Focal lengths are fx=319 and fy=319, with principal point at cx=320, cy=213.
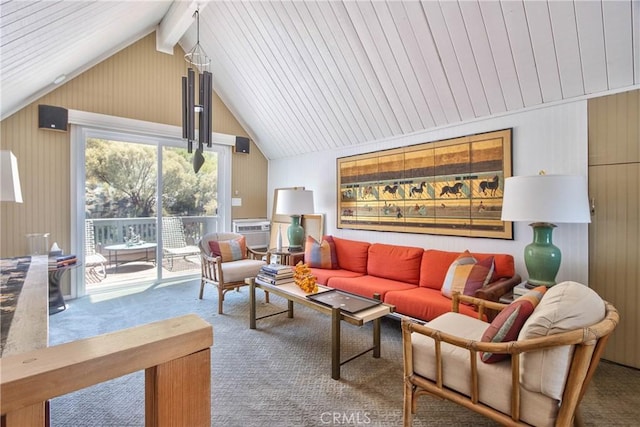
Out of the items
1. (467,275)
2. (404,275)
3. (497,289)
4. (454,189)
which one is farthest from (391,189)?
(497,289)

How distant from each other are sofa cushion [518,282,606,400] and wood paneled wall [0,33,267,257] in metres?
4.91

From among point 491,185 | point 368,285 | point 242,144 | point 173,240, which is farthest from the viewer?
point 242,144

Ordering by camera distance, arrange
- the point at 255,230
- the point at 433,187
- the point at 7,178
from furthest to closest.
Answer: the point at 255,230 → the point at 433,187 → the point at 7,178

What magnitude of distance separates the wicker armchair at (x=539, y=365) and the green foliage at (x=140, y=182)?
4.39 m

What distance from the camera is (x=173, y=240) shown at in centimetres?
501

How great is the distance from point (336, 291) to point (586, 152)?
7.73 feet

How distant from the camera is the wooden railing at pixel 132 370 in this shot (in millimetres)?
386

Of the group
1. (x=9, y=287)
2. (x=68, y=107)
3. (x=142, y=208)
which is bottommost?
(x=9, y=287)

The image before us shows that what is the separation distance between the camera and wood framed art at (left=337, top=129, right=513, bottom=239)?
3094 mm

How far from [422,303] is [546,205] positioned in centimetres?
120

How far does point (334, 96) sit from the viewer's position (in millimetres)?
4000

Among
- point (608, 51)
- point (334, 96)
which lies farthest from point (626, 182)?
point (334, 96)

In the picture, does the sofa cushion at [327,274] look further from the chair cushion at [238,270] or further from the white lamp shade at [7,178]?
the white lamp shade at [7,178]

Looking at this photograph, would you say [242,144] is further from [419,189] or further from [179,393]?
[179,393]
